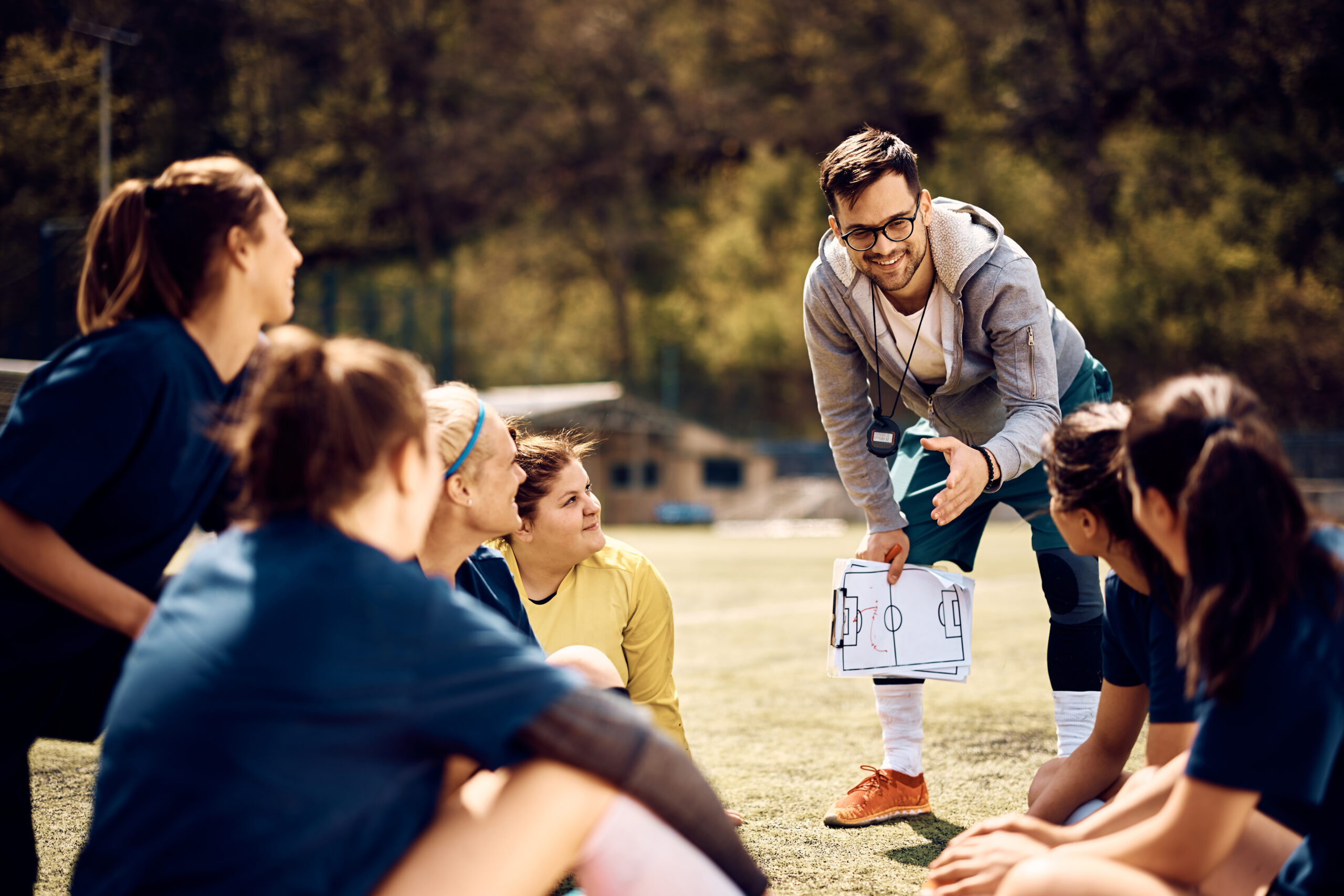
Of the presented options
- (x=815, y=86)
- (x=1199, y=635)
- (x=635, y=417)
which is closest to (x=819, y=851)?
(x=1199, y=635)

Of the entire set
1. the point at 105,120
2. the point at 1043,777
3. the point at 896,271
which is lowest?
the point at 1043,777

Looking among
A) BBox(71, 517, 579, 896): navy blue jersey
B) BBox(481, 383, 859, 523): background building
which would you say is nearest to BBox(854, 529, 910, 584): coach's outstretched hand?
BBox(71, 517, 579, 896): navy blue jersey

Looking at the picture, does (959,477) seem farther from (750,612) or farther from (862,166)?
(750,612)

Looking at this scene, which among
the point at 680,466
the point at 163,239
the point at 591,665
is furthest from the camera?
the point at 680,466

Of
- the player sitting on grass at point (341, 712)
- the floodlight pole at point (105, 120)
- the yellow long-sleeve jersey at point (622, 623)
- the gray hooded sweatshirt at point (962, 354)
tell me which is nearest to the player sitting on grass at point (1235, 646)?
the player sitting on grass at point (341, 712)

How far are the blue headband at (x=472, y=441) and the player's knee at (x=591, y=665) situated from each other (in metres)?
0.45

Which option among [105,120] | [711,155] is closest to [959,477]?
[105,120]

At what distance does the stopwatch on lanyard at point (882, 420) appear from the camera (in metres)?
3.48

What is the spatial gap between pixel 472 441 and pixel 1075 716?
6.66 ft

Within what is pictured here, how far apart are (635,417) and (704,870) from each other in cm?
3361

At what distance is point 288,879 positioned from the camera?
1.41 metres

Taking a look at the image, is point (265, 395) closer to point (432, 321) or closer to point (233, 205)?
point (233, 205)

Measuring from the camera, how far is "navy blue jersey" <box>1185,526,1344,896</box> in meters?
1.53

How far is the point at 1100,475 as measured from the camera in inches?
79.4
